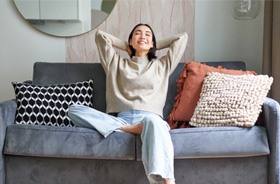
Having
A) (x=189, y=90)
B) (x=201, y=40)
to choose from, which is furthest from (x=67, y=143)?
(x=201, y=40)

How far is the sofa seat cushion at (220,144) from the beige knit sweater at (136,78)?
0.42 m

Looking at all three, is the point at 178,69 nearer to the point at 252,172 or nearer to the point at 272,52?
the point at 272,52

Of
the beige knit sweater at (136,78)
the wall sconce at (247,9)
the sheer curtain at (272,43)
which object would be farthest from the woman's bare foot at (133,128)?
the wall sconce at (247,9)

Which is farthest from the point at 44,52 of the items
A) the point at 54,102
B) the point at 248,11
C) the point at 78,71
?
the point at 248,11

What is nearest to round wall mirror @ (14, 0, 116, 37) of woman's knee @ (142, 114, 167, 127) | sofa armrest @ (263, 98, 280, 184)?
woman's knee @ (142, 114, 167, 127)

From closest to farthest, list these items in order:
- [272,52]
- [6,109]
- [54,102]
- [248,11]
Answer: [6,109] → [54,102] → [272,52] → [248,11]

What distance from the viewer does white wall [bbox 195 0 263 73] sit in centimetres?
308

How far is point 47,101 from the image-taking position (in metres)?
2.48

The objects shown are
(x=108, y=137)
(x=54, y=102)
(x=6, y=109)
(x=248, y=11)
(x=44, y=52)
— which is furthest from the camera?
(x=44, y=52)

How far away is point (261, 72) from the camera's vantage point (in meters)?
3.09

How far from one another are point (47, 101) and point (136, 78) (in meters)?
0.57

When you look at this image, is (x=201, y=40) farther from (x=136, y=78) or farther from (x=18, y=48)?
(x=18, y=48)

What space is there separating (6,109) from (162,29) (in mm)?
1356

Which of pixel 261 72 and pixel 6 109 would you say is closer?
pixel 6 109
